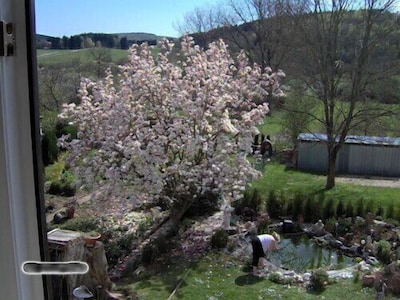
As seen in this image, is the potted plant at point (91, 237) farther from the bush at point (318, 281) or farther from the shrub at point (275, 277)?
the bush at point (318, 281)

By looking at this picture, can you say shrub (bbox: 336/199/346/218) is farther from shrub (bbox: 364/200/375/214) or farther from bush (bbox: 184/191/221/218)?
bush (bbox: 184/191/221/218)

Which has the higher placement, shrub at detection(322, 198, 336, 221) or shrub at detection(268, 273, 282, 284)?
shrub at detection(322, 198, 336, 221)

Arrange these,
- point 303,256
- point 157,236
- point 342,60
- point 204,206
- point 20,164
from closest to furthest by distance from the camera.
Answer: point 20,164 < point 342,60 < point 303,256 < point 157,236 < point 204,206

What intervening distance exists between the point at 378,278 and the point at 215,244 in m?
0.49

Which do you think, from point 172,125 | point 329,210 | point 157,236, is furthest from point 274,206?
point 172,125

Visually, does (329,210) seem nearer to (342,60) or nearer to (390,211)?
(390,211)

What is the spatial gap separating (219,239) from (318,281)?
33cm

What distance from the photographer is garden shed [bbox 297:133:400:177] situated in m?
1.01

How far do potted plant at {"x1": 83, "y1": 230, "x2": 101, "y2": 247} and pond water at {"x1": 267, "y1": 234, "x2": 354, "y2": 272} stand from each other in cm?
52

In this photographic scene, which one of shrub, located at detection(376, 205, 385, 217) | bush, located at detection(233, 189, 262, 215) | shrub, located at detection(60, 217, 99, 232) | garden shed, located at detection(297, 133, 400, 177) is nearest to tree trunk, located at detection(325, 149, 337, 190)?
garden shed, located at detection(297, 133, 400, 177)

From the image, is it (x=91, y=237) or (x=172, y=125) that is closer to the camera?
(x=91, y=237)

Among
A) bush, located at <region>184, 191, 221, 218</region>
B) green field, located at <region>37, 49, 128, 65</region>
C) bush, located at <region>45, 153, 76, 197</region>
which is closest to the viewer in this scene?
green field, located at <region>37, 49, 128, 65</region>

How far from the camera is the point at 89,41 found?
106 cm

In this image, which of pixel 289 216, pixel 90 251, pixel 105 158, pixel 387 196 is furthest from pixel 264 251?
pixel 105 158
